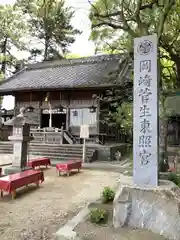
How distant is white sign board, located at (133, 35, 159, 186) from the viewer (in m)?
4.28

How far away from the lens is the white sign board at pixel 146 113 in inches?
169

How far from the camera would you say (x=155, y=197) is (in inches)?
158

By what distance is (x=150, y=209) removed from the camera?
4.03 metres

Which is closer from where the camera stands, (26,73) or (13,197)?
(13,197)

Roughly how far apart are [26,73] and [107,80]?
1061 centimetres

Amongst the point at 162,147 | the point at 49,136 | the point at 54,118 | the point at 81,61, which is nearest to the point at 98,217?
the point at 162,147

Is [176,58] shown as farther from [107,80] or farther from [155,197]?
[155,197]

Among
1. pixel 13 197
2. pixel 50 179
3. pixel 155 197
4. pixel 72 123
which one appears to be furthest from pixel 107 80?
pixel 155 197

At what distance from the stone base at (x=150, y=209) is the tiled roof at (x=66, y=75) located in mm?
12210

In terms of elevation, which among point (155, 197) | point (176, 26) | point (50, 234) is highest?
point (176, 26)

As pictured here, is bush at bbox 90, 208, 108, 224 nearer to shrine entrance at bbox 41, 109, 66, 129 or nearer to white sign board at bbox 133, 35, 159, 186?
white sign board at bbox 133, 35, 159, 186

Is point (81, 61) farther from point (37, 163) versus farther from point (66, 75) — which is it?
point (37, 163)

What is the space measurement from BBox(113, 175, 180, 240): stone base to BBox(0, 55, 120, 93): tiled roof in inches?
481

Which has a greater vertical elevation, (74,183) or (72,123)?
(72,123)
